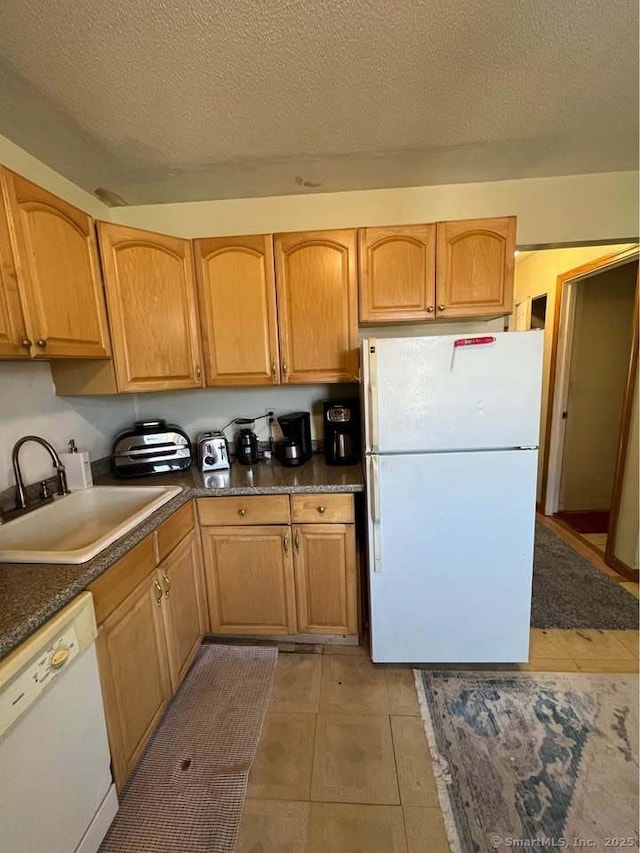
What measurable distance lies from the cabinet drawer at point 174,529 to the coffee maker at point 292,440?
1.81ft

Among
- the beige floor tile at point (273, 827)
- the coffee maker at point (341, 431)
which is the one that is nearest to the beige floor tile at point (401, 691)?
the beige floor tile at point (273, 827)

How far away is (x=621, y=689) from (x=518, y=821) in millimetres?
823

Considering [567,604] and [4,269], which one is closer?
[4,269]

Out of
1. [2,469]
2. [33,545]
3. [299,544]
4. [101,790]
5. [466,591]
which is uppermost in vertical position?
[2,469]

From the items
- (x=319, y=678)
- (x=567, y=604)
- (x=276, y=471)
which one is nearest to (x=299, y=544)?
(x=276, y=471)

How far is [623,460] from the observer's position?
2359mm

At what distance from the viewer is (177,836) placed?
1.10m

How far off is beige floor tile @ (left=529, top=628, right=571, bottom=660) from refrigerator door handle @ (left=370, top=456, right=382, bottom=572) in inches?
38.5

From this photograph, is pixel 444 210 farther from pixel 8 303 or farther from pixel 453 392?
pixel 8 303

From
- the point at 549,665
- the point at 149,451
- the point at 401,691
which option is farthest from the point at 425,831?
the point at 149,451

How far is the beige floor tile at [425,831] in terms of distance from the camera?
1058 millimetres

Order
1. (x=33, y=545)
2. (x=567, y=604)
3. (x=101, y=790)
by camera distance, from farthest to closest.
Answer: (x=567, y=604) < (x=33, y=545) < (x=101, y=790)

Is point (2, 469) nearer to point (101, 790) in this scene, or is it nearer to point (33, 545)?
point (33, 545)

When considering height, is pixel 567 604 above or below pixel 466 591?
below
